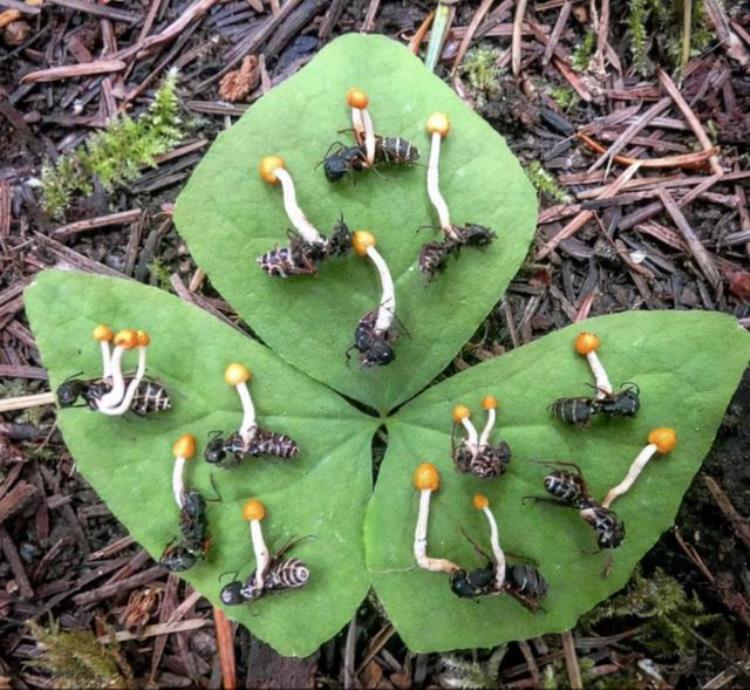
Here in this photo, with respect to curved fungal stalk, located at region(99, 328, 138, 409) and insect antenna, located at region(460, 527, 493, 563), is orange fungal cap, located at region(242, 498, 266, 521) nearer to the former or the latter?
curved fungal stalk, located at region(99, 328, 138, 409)

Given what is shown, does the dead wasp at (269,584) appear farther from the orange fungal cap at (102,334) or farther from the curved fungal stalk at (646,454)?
the curved fungal stalk at (646,454)

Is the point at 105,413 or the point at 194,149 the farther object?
the point at 194,149

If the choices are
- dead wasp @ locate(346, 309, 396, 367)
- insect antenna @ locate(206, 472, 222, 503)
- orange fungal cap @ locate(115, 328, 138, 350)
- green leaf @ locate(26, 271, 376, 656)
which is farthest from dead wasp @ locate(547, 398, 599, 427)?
orange fungal cap @ locate(115, 328, 138, 350)

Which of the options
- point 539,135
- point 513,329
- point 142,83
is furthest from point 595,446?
point 142,83

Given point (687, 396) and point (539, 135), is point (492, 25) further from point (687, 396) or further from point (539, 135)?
point (687, 396)

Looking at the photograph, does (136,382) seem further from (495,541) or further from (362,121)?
(495,541)

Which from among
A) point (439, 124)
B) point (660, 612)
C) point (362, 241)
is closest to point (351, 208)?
point (362, 241)
